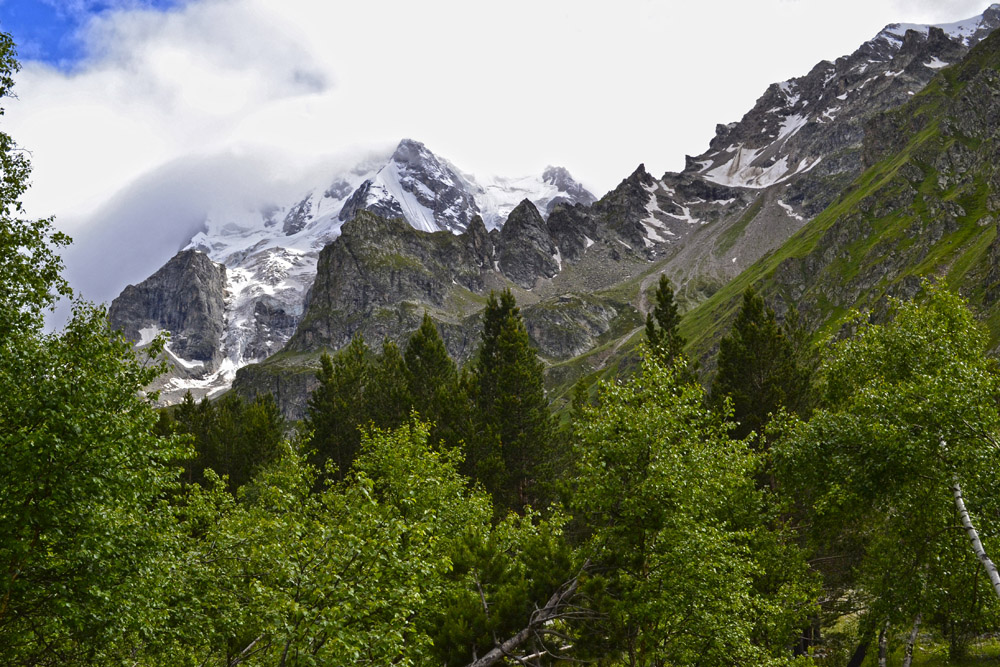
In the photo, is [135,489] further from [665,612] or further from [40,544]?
[665,612]

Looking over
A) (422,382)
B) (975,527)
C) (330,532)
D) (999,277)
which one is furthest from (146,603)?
(999,277)

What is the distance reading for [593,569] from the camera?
1650cm

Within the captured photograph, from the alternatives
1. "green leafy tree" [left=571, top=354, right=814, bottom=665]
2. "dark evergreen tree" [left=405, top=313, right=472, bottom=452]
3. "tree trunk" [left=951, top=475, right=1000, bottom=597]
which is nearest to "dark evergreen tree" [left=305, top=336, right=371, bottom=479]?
"dark evergreen tree" [left=405, top=313, right=472, bottom=452]

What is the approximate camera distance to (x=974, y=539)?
1500 cm

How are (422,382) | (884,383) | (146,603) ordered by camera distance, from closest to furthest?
(146,603), (884,383), (422,382)

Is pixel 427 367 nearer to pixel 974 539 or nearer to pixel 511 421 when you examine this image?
pixel 511 421

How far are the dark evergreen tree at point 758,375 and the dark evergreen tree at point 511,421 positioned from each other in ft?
49.5

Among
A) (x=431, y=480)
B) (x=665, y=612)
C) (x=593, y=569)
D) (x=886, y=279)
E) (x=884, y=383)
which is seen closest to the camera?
(x=665, y=612)

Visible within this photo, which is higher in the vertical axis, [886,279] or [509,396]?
[509,396]

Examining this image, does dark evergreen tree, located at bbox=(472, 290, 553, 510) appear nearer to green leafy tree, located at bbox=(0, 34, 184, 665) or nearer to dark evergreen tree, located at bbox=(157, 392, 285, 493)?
dark evergreen tree, located at bbox=(157, 392, 285, 493)

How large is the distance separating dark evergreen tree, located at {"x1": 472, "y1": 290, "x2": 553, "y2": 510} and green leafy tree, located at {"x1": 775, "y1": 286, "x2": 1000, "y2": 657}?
26.9m

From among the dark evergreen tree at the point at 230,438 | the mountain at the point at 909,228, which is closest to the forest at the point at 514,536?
the dark evergreen tree at the point at 230,438

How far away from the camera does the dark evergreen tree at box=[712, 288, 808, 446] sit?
38.5m

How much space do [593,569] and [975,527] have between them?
34.8 feet
